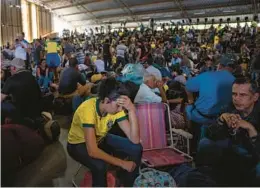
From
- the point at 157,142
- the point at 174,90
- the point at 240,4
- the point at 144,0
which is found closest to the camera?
the point at 157,142

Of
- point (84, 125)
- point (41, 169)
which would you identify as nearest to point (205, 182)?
point (84, 125)

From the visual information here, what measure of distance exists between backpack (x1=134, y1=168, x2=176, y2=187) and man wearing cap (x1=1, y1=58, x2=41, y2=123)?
6.73ft

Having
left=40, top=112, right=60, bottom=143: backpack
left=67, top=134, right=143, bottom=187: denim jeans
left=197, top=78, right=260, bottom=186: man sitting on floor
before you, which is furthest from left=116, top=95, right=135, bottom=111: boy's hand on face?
left=40, top=112, right=60, bottom=143: backpack

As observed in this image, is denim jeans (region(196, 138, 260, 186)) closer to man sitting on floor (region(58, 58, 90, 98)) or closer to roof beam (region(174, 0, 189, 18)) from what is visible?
man sitting on floor (region(58, 58, 90, 98))

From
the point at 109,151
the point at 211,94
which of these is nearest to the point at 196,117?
the point at 211,94

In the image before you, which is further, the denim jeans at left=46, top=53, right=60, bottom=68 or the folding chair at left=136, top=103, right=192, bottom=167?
the denim jeans at left=46, top=53, right=60, bottom=68

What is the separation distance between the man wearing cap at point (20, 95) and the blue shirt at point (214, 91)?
2227 millimetres

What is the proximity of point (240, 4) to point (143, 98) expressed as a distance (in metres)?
16.9

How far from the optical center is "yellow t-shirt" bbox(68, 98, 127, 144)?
8.11 feet

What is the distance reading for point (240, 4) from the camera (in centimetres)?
1869

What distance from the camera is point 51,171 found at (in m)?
3.70

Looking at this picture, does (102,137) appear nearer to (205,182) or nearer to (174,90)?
(205,182)

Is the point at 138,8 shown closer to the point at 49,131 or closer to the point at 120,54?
the point at 120,54

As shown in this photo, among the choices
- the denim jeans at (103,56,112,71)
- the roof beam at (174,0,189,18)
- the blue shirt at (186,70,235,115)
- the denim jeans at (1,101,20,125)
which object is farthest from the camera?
the roof beam at (174,0,189,18)
